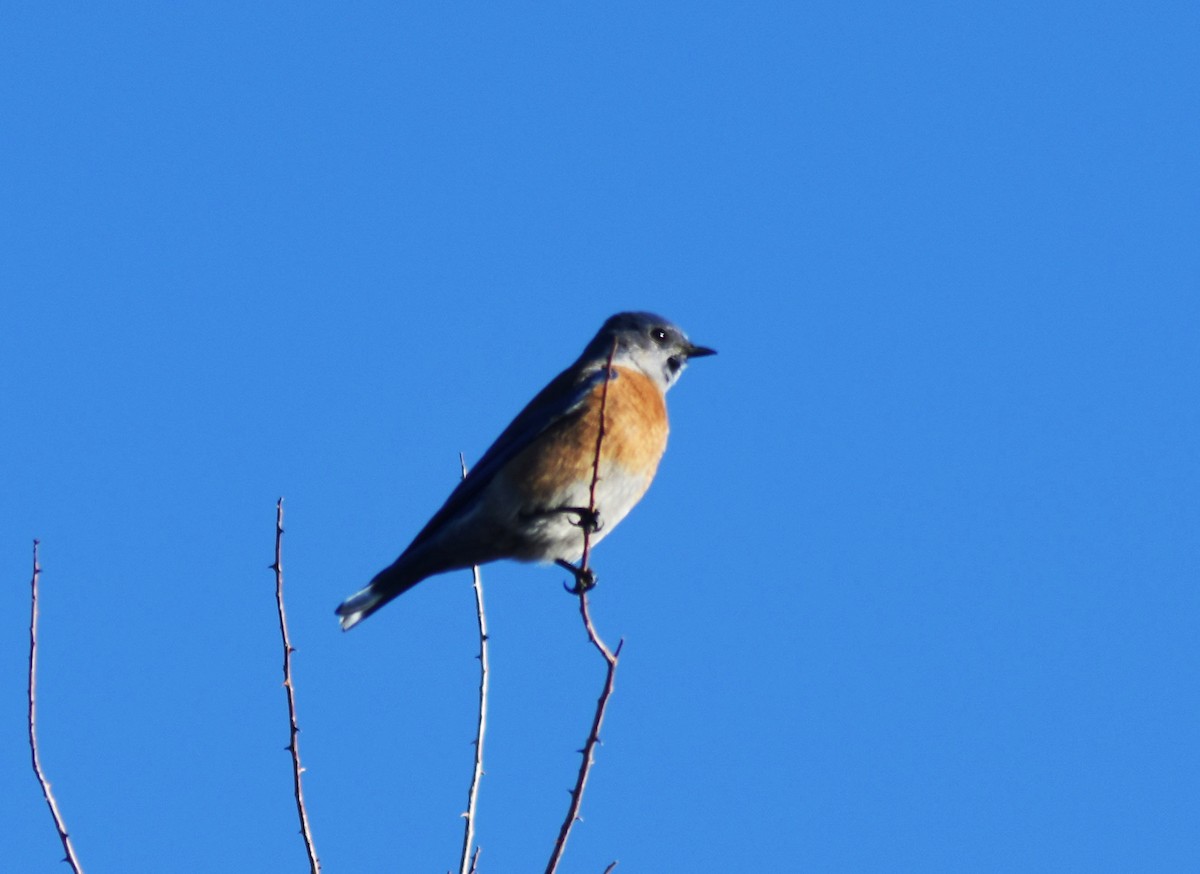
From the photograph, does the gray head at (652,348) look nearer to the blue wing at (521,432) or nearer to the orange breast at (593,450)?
the blue wing at (521,432)

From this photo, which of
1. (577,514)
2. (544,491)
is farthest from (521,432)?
(577,514)

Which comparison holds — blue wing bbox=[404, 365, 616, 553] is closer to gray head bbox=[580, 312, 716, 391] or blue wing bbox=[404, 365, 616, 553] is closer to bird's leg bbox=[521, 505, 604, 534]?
bird's leg bbox=[521, 505, 604, 534]

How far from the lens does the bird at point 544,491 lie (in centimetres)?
620

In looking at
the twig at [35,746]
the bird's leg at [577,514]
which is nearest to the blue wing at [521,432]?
the bird's leg at [577,514]

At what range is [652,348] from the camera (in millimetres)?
7254

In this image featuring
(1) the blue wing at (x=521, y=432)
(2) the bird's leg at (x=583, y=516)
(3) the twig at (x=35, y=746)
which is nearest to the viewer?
(3) the twig at (x=35, y=746)

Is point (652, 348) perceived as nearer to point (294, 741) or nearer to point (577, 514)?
point (577, 514)

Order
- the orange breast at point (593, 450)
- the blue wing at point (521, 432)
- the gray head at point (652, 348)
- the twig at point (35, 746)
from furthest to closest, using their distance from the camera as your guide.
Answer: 1. the gray head at point (652, 348)
2. the blue wing at point (521, 432)
3. the orange breast at point (593, 450)
4. the twig at point (35, 746)

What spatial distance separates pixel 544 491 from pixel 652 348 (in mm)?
1305

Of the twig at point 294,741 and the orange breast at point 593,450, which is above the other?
the orange breast at point 593,450

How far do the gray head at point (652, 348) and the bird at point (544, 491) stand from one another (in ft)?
1.79

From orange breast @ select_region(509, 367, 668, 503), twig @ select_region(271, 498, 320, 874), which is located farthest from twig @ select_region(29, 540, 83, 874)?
orange breast @ select_region(509, 367, 668, 503)

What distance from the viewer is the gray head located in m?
7.16

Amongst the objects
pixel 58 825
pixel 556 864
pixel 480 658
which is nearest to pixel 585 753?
pixel 556 864
